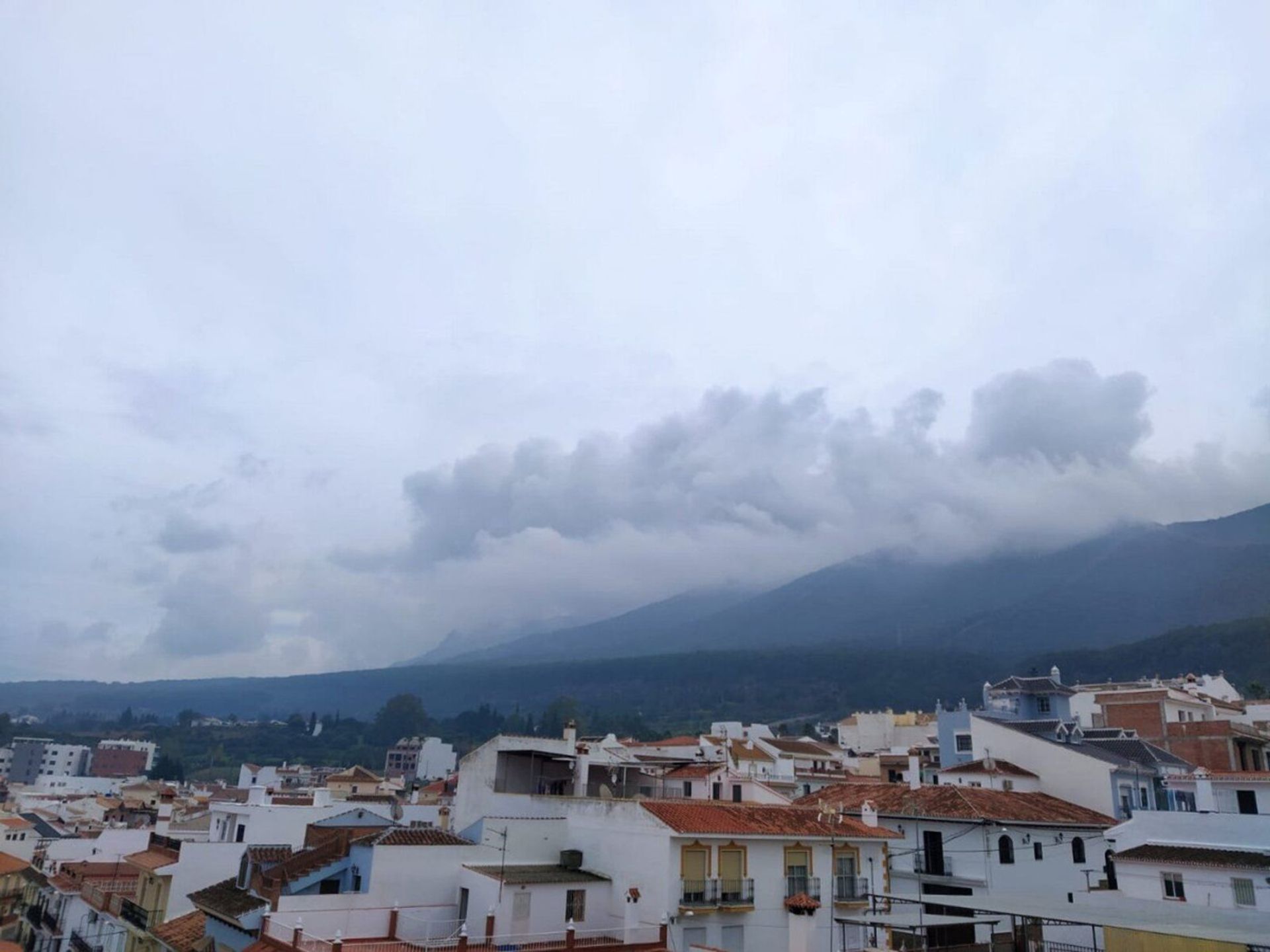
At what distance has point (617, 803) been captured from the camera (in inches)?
1190

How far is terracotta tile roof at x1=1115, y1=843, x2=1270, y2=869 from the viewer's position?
28203mm

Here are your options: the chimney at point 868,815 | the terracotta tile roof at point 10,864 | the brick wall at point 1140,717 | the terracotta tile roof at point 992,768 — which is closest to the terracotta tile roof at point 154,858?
the terracotta tile roof at point 10,864

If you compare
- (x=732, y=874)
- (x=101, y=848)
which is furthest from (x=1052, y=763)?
(x=101, y=848)

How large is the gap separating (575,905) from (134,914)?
22.8 meters

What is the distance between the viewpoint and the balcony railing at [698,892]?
27359mm

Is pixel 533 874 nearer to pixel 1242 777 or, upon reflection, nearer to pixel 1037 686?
pixel 1242 777

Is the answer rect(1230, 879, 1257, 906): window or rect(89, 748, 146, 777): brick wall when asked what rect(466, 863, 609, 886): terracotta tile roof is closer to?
rect(1230, 879, 1257, 906): window

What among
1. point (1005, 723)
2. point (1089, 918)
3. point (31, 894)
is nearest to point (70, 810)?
point (31, 894)

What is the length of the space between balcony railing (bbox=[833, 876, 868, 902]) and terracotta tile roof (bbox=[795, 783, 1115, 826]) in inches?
246

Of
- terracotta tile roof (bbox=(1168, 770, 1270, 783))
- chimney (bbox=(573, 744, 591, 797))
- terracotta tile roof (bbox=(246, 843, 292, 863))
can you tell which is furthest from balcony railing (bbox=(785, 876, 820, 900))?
terracotta tile roof (bbox=(1168, 770, 1270, 783))

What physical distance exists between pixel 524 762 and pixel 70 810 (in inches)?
2550

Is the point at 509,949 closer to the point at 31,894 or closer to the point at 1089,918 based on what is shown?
the point at 1089,918

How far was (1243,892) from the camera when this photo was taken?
1111 inches

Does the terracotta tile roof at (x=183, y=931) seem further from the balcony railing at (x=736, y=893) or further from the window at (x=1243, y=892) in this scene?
the window at (x=1243, y=892)
